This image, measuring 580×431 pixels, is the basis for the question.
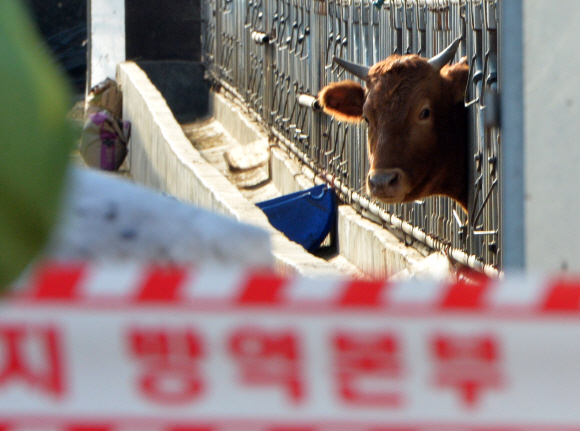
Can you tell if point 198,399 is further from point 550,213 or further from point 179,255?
point 550,213

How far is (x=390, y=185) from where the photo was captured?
255 inches

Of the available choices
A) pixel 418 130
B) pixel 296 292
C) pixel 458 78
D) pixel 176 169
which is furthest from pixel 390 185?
pixel 296 292

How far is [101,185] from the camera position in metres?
2.29

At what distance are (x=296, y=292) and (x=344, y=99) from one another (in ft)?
19.0

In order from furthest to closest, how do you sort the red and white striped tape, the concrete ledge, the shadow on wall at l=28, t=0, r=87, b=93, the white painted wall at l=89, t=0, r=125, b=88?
the shadow on wall at l=28, t=0, r=87, b=93 < the white painted wall at l=89, t=0, r=125, b=88 < the concrete ledge < the red and white striped tape

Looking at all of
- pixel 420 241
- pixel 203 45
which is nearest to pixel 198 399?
pixel 420 241

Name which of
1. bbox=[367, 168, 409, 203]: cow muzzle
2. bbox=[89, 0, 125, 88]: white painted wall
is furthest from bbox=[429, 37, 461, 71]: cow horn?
bbox=[89, 0, 125, 88]: white painted wall

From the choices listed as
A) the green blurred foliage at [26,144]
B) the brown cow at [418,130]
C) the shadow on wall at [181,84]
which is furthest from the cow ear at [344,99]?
the shadow on wall at [181,84]

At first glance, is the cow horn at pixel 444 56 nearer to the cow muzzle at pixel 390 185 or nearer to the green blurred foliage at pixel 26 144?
the cow muzzle at pixel 390 185

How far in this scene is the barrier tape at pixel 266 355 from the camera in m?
1.75

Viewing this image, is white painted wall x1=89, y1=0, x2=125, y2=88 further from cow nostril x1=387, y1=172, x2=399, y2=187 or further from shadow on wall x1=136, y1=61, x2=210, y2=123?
cow nostril x1=387, y1=172, x2=399, y2=187

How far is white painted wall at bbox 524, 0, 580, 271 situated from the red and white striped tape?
1.11 meters

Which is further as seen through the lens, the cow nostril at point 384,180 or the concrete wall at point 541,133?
the cow nostril at point 384,180

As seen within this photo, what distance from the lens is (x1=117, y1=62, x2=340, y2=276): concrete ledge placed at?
5.95 metres
